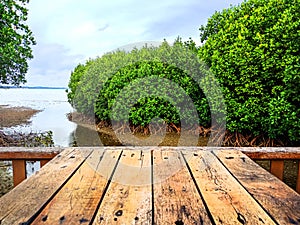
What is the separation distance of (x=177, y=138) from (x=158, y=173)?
3.87m

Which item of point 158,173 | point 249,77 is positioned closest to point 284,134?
point 249,77

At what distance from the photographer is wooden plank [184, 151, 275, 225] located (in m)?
0.72

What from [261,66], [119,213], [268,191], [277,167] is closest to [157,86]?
[261,66]

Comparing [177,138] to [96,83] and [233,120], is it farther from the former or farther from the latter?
[96,83]

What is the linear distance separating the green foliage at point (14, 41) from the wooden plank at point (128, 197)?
14.4 feet

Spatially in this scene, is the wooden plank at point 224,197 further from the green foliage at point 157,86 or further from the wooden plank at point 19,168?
the green foliage at point 157,86

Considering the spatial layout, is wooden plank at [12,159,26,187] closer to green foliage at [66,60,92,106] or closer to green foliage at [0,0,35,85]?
green foliage at [0,0,35,85]

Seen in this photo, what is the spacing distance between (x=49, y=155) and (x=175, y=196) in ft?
2.88

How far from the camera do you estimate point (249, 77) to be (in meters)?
3.87

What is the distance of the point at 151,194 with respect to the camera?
34.9 inches

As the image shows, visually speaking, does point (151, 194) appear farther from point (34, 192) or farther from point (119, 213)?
point (34, 192)

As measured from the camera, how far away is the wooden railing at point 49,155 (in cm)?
142

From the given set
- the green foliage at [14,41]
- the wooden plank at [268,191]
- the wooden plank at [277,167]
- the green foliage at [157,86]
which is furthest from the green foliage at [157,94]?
→ the wooden plank at [268,191]

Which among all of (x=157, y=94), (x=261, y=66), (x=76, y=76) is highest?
(x=76, y=76)
